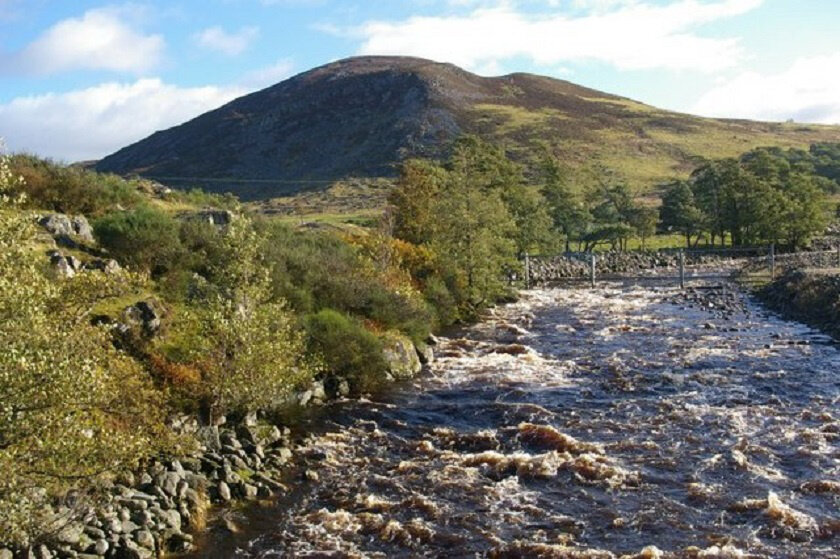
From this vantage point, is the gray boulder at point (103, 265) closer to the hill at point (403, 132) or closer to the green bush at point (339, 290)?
the green bush at point (339, 290)

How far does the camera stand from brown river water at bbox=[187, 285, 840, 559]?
16.3 meters

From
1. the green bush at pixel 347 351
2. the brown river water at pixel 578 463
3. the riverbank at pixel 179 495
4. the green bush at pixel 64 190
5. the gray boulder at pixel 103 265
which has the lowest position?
the brown river water at pixel 578 463

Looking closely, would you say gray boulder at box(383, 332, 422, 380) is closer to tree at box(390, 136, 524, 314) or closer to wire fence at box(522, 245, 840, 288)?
tree at box(390, 136, 524, 314)

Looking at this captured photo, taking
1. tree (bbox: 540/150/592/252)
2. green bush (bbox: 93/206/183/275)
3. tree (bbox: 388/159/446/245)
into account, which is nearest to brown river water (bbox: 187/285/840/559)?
green bush (bbox: 93/206/183/275)

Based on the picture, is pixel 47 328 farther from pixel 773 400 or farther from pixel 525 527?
pixel 773 400

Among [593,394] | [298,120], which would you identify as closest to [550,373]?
[593,394]

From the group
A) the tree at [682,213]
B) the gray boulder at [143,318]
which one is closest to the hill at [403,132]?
the tree at [682,213]

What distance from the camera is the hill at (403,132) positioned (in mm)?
→ 140625

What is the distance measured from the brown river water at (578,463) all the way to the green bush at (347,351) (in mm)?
1287

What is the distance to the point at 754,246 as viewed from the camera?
7456 centimetres

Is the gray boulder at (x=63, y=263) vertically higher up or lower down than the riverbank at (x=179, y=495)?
higher up

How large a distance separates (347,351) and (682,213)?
63.3 metres

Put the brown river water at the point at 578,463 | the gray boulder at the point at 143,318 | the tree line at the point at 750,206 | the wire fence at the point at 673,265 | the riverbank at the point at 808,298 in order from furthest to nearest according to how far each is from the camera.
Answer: the tree line at the point at 750,206 < the wire fence at the point at 673,265 < the riverbank at the point at 808,298 < the gray boulder at the point at 143,318 < the brown river water at the point at 578,463

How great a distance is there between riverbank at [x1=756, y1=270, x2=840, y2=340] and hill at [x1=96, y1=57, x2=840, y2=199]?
76034 mm
